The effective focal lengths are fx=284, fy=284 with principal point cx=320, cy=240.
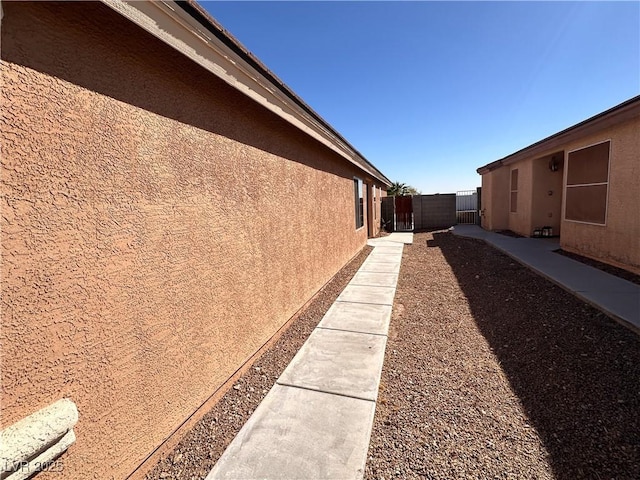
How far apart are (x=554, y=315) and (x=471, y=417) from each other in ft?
9.04

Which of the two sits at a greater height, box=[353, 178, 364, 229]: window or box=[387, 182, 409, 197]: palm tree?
box=[387, 182, 409, 197]: palm tree

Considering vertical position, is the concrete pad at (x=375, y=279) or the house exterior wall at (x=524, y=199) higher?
the house exterior wall at (x=524, y=199)

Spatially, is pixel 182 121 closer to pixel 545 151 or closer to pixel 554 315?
pixel 554 315

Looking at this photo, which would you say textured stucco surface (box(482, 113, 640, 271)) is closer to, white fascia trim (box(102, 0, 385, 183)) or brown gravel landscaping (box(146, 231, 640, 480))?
brown gravel landscaping (box(146, 231, 640, 480))

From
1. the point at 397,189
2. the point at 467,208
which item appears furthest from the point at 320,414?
the point at 397,189

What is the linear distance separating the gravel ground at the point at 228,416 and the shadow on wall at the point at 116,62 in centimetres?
256

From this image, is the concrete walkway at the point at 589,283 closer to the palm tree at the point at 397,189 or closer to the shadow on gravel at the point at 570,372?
the shadow on gravel at the point at 570,372

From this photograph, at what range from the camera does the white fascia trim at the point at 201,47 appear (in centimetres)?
171

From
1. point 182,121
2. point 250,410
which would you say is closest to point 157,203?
point 182,121

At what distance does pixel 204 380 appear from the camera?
8.41 feet

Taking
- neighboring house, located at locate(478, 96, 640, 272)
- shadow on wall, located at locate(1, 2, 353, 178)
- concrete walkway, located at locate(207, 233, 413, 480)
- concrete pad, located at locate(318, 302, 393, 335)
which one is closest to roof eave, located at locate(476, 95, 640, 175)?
neighboring house, located at locate(478, 96, 640, 272)

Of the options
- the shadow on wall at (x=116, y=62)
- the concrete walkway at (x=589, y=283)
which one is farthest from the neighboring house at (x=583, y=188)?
the shadow on wall at (x=116, y=62)

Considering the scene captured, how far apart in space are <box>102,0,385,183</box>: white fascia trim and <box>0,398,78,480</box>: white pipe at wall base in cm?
213

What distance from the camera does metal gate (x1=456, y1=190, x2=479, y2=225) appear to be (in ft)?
57.7
